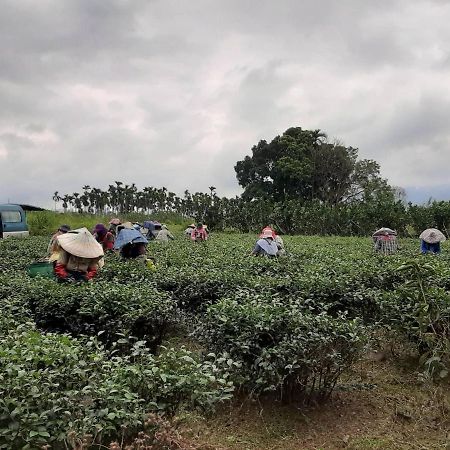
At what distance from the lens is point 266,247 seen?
9523 mm

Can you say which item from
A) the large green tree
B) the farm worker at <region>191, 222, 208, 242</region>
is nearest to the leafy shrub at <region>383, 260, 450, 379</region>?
the farm worker at <region>191, 222, 208, 242</region>

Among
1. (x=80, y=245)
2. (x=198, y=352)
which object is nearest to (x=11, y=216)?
(x=80, y=245)

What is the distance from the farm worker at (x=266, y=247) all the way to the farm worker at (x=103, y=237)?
122 inches

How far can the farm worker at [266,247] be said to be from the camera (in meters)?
9.51

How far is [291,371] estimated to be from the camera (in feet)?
12.3

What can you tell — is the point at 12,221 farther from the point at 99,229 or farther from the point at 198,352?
the point at 198,352

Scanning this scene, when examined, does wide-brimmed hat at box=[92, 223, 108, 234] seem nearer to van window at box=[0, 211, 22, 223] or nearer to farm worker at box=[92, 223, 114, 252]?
farm worker at box=[92, 223, 114, 252]

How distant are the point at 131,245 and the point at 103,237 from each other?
2.16 metres

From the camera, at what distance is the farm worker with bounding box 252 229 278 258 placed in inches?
374

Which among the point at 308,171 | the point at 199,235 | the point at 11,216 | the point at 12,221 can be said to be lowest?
the point at 199,235

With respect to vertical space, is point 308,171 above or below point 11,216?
above

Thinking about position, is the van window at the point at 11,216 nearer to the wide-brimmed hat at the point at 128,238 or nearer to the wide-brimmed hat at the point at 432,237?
the wide-brimmed hat at the point at 128,238

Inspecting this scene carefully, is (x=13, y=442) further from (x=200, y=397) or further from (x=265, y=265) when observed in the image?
(x=265, y=265)

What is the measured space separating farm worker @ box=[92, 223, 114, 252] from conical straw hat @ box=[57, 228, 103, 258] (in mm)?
3614
